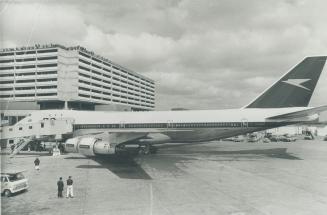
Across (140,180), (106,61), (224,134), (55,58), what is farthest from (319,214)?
(106,61)

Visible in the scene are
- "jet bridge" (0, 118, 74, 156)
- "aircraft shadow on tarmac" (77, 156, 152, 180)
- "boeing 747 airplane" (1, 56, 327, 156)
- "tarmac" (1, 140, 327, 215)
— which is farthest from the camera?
"jet bridge" (0, 118, 74, 156)

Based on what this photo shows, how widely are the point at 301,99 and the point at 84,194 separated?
82.3 ft

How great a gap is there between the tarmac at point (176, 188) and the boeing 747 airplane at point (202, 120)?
401 centimetres

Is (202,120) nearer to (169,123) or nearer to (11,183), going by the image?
(169,123)

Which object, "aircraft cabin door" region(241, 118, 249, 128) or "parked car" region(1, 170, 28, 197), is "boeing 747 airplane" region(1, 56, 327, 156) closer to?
"aircraft cabin door" region(241, 118, 249, 128)

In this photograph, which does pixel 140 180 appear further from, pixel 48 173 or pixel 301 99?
pixel 301 99

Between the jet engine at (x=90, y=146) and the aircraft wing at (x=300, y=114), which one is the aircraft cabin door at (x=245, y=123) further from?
the jet engine at (x=90, y=146)

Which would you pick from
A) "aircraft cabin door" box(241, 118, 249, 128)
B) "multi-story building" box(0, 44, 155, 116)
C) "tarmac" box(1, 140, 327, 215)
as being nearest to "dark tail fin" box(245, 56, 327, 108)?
"aircraft cabin door" box(241, 118, 249, 128)

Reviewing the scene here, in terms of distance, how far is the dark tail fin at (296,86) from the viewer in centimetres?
3255

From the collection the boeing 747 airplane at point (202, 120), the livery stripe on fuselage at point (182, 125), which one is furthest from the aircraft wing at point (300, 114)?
the livery stripe on fuselage at point (182, 125)

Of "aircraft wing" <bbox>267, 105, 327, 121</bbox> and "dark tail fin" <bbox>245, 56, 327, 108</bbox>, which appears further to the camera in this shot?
"dark tail fin" <bbox>245, 56, 327, 108</bbox>

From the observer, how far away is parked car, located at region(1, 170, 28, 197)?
17495 mm

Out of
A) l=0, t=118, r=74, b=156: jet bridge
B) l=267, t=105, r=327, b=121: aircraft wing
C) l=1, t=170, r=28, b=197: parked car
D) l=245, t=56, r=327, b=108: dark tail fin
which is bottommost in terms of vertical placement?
l=1, t=170, r=28, b=197: parked car

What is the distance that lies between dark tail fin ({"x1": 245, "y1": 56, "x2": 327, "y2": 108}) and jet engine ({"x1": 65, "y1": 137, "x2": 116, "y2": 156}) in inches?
706
